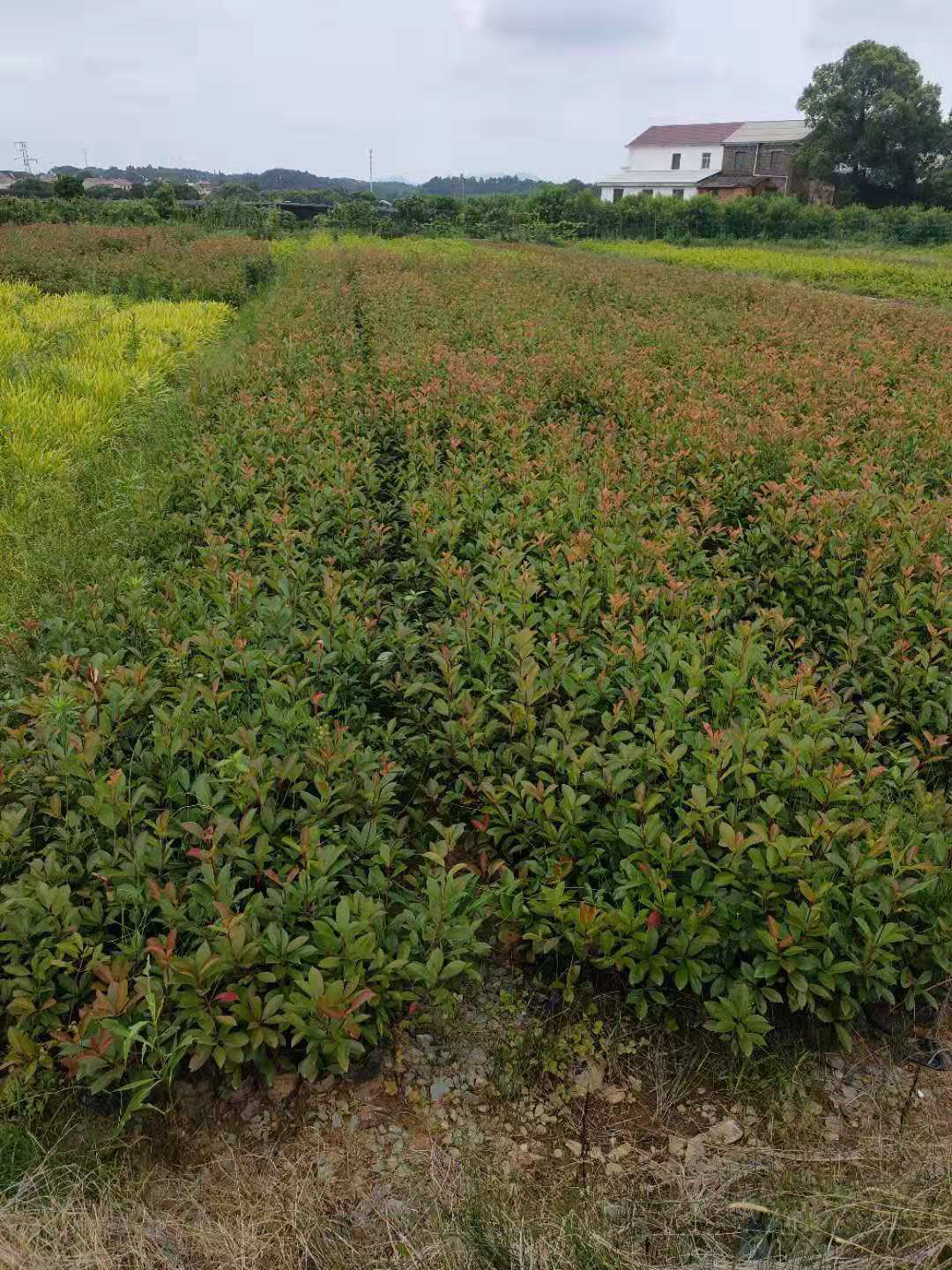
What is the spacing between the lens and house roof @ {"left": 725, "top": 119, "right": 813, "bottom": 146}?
4484cm

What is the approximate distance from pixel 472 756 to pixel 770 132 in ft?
177

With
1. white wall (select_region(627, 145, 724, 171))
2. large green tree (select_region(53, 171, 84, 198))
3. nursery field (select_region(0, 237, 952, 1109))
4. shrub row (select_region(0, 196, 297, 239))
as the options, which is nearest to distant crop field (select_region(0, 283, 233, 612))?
nursery field (select_region(0, 237, 952, 1109))

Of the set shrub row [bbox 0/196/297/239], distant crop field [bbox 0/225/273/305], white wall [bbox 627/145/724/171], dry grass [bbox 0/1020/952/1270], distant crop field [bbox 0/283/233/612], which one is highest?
white wall [bbox 627/145/724/171]

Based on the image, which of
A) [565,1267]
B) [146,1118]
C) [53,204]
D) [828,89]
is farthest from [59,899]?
[828,89]

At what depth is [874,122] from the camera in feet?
121

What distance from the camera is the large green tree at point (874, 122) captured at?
36.5 m

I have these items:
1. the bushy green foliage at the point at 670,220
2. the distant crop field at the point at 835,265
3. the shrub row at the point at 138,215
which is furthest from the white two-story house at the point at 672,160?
the shrub row at the point at 138,215

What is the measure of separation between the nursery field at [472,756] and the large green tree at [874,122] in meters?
41.0

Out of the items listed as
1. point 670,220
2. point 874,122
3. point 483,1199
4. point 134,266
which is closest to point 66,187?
point 134,266

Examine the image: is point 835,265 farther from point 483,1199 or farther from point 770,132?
point 770,132

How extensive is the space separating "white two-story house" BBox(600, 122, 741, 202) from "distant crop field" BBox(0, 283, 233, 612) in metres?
43.7

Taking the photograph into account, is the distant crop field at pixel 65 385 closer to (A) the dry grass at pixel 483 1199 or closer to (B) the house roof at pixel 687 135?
(A) the dry grass at pixel 483 1199

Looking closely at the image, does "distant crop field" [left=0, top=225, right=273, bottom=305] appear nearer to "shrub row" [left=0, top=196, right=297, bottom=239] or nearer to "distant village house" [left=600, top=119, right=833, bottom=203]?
"shrub row" [left=0, top=196, right=297, bottom=239]

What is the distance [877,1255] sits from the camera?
1687 millimetres
